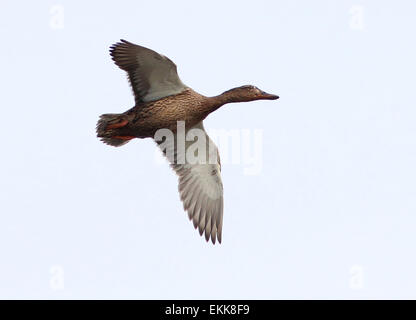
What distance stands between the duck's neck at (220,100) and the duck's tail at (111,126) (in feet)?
4.42

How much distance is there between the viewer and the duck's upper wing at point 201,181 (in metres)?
19.7

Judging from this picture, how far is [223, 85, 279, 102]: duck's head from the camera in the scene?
63.7 ft

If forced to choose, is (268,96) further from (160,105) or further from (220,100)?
(160,105)

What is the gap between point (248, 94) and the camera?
19.5 meters

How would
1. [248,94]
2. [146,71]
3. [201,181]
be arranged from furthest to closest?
[201,181]
[248,94]
[146,71]

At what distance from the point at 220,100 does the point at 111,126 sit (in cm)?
184

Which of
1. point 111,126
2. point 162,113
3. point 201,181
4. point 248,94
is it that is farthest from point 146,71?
point 201,181

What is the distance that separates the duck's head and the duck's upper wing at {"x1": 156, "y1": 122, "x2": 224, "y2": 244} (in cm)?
76

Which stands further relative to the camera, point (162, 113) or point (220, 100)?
point (220, 100)

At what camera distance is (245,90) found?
64.1ft

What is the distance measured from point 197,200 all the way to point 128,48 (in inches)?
116
